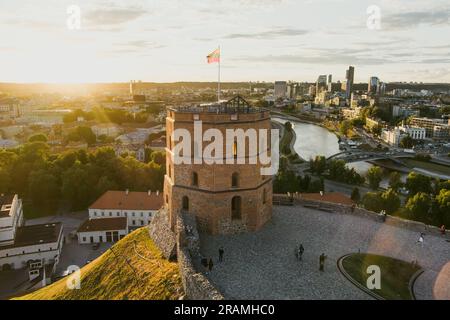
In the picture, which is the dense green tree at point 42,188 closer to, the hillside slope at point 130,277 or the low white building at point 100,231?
the low white building at point 100,231

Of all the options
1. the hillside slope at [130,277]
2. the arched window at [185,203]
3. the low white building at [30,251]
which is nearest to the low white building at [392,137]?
the low white building at [30,251]

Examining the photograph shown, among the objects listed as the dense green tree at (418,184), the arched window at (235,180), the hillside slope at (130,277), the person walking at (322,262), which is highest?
the arched window at (235,180)

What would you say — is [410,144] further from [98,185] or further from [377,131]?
[98,185]

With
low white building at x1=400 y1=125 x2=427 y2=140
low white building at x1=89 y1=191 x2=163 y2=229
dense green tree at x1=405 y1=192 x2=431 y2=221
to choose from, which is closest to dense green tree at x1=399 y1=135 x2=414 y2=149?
low white building at x1=400 y1=125 x2=427 y2=140

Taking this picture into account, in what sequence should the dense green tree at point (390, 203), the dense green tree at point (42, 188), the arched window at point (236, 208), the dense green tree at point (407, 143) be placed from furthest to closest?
the dense green tree at point (407, 143) < the dense green tree at point (42, 188) < the dense green tree at point (390, 203) < the arched window at point (236, 208)

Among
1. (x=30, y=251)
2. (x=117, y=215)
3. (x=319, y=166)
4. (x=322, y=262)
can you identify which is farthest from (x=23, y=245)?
(x=319, y=166)

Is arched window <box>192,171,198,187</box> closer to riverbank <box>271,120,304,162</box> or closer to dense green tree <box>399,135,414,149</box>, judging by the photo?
riverbank <box>271,120,304,162</box>

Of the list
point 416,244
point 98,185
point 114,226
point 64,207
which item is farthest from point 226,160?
point 64,207
